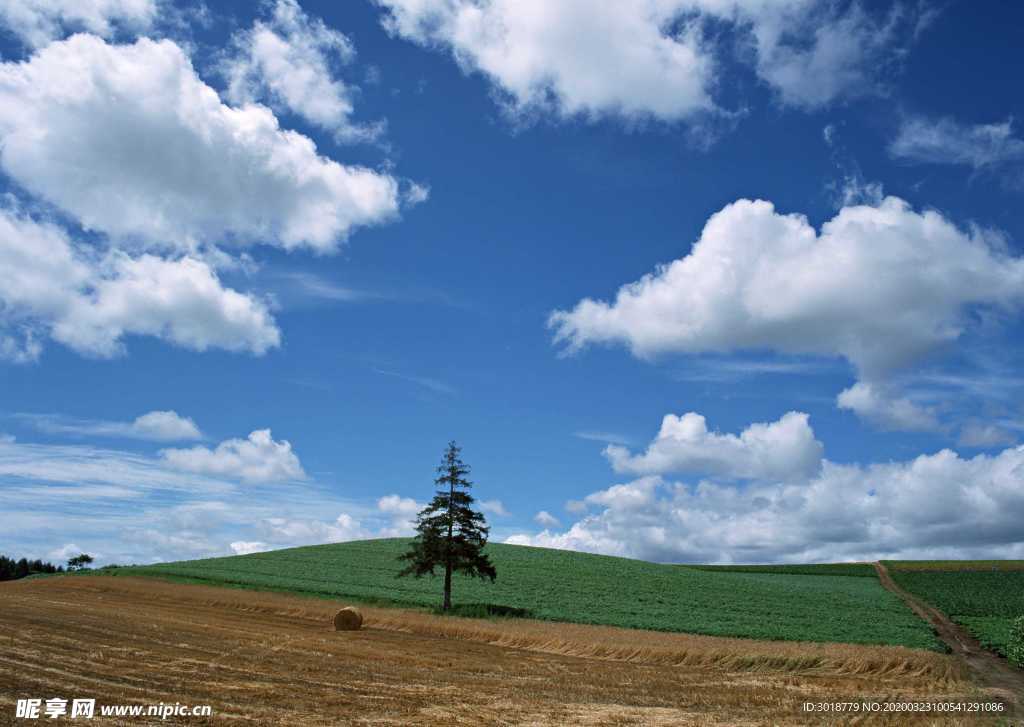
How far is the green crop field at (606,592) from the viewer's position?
141 feet

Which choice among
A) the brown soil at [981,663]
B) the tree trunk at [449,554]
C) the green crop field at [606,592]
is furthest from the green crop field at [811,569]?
the tree trunk at [449,554]

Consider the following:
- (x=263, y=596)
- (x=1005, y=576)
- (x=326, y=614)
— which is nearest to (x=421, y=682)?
(x=326, y=614)

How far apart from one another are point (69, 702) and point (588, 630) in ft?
90.5

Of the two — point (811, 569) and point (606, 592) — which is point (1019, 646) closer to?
point (606, 592)

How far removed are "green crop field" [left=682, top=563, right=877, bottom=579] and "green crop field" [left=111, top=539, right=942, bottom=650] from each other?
38.9 feet

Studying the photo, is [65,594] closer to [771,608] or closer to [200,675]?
[200,675]

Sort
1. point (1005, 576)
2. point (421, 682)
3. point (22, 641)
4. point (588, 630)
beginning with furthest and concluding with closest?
point (1005, 576) < point (588, 630) < point (22, 641) < point (421, 682)

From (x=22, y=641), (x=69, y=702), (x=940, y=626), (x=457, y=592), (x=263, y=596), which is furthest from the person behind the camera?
(x=457, y=592)

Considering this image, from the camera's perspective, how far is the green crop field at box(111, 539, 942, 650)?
4309 centimetres

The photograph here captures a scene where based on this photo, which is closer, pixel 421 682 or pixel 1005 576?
pixel 421 682

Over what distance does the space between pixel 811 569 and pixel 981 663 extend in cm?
7499

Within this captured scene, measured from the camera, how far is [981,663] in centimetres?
3244

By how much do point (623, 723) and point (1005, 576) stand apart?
8748 centimetres

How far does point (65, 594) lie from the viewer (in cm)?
4925
